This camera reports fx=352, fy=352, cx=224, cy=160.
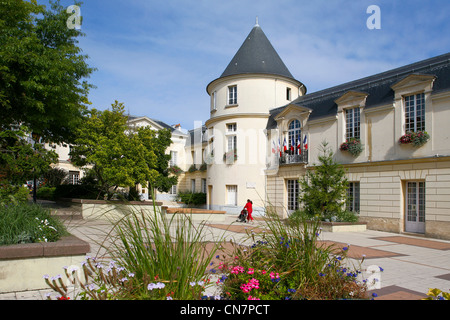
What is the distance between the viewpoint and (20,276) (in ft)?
18.0

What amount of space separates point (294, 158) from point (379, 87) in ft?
23.8

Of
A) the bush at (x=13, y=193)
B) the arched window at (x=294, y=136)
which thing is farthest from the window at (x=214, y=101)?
the bush at (x=13, y=193)

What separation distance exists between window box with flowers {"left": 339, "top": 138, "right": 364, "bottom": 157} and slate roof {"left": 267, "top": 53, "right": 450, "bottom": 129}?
1911mm

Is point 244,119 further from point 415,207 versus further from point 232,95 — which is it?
point 415,207

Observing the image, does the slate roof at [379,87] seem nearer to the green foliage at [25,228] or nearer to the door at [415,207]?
the door at [415,207]

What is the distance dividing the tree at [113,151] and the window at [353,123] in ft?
35.7

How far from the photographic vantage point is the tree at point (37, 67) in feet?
41.8

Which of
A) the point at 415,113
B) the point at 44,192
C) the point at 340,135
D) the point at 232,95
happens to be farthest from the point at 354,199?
the point at 44,192

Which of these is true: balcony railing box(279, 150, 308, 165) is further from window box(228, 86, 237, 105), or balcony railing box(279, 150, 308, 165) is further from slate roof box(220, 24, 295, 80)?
slate roof box(220, 24, 295, 80)

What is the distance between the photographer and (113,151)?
17.9m
